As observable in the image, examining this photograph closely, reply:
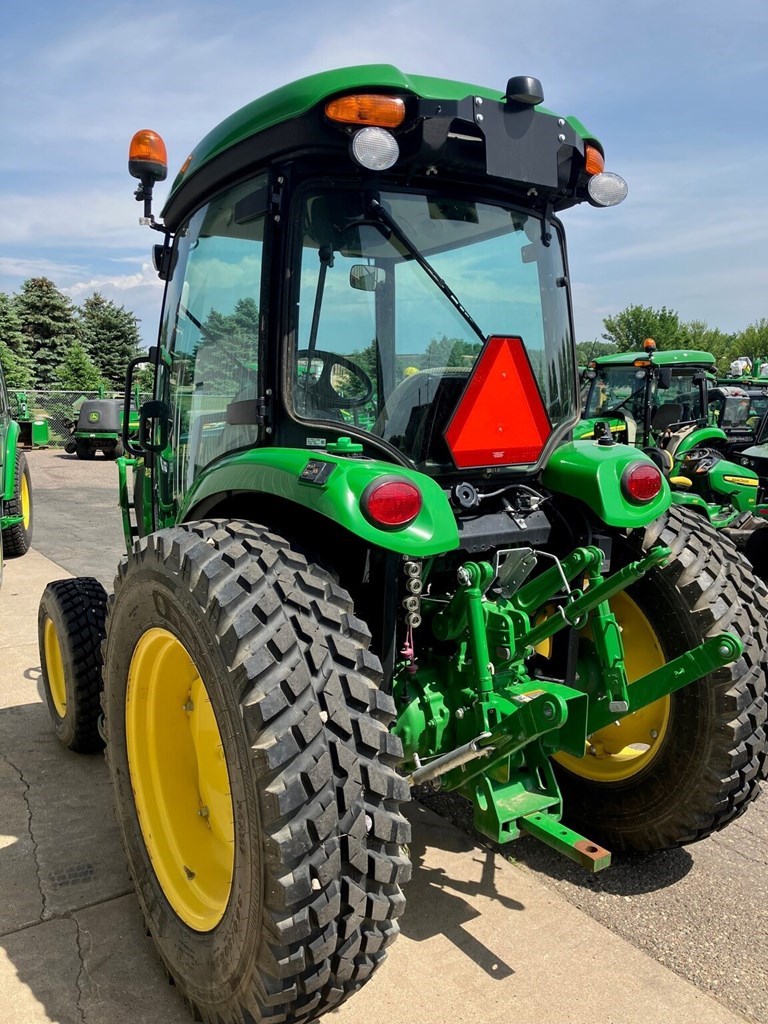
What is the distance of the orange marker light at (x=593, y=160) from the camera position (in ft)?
8.76

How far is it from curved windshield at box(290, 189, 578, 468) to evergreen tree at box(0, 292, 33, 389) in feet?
103

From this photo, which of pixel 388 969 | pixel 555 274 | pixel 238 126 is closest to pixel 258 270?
pixel 238 126

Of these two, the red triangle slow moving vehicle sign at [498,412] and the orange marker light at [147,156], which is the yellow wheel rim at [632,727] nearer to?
the red triangle slow moving vehicle sign at [498,412]

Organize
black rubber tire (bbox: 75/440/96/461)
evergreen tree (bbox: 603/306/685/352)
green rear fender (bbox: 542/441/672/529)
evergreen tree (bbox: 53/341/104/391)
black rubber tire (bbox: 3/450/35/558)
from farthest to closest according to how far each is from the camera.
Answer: evergreen tree (bbox: 603/306/685/352), evergreen tree (bbox: 53/341/104/391), black rubber tire (bbox: 75/440/96/461), black rubber tire (bbox: 3/450/35/558), green rear fender (bbox: 542/441/672/529)

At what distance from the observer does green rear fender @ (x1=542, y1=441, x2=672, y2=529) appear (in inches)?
104

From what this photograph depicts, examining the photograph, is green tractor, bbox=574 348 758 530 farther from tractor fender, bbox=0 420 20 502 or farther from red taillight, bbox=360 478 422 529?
red taillight, bbox=360 478 422 529

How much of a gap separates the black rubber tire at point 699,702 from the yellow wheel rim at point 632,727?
4 cm

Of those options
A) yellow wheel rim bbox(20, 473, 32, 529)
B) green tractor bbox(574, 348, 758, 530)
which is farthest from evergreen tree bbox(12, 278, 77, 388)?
green tractor bbox(574, 348, 758, 530)

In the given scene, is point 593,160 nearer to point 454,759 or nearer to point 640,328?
point 454,759

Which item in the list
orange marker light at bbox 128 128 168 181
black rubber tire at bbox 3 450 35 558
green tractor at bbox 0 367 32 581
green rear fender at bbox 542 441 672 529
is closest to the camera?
green rear fender at bbox 542 441 672 529

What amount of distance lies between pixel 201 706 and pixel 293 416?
92 cm

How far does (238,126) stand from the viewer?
8.21ft

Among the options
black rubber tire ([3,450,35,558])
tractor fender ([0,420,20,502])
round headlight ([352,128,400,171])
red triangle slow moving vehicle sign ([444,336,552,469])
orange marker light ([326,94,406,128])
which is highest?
orange marker light ([326,94,406,128])

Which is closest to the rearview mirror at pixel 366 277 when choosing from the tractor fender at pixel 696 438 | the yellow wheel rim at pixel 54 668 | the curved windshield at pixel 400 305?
the curved windshield at pixel 400 305
